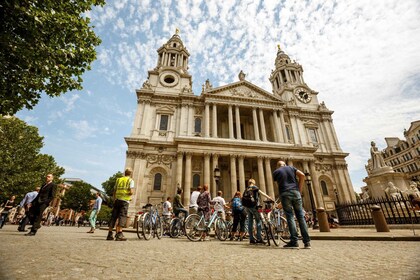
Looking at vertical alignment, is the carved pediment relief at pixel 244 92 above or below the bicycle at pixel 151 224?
above

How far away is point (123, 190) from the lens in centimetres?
615

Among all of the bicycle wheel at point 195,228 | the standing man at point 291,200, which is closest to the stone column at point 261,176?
the bicycle wheel at point 195,228

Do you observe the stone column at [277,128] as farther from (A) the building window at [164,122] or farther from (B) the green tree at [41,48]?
(B) the green tree at [41,48]

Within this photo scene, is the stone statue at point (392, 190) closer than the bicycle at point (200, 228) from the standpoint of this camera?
No

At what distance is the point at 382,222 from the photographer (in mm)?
7836

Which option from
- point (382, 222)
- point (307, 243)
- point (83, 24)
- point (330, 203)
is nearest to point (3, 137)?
point (83, 24)

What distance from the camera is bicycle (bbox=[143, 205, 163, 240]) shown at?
680 cm

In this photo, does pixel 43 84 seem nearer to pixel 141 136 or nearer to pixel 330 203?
pixel 141 136

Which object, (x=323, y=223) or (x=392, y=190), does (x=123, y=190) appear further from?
(x=392, y=190)

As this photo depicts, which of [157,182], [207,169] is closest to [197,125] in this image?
[207,169]

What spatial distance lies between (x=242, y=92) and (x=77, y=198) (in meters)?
36.5

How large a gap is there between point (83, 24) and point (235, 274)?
30.2 ft

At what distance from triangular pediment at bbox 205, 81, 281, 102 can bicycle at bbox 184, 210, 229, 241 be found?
21.9m

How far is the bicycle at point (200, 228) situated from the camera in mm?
6766
